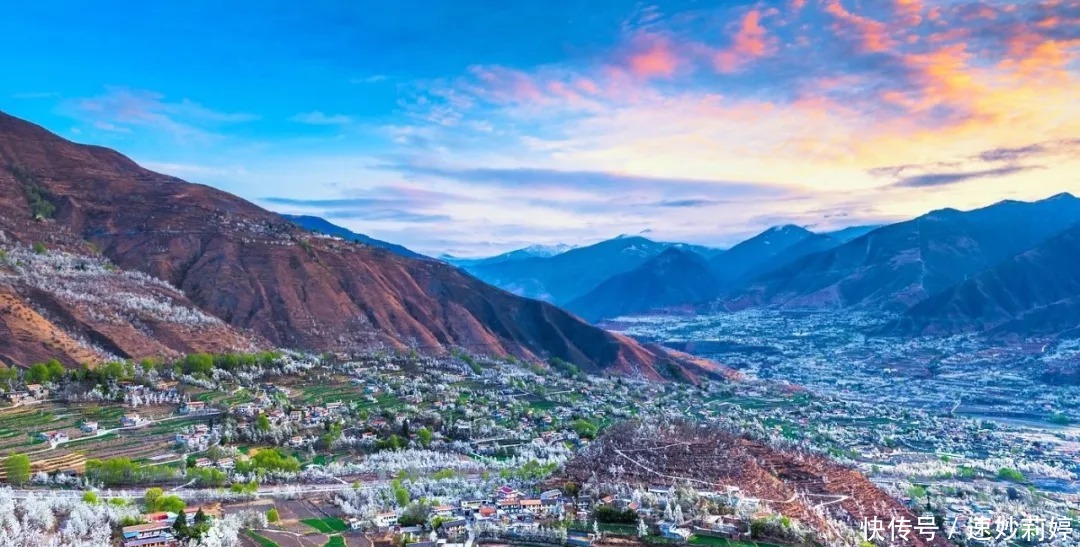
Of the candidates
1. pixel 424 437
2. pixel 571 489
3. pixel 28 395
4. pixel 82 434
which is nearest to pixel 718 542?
pixel 571 489

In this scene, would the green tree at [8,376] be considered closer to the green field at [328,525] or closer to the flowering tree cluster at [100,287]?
the flowering tree cluster at [100,287]

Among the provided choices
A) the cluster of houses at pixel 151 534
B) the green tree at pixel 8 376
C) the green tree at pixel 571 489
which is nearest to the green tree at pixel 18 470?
the cluster of houses at pixel 151 534

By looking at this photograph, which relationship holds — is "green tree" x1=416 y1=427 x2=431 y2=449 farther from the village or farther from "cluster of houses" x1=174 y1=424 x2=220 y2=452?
"cluster of houses" x1=174 y1=424 x2=220 y2=452

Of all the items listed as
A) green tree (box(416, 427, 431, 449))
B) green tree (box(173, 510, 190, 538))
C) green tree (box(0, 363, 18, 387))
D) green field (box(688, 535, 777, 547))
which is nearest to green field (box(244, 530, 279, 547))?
green tree (box(173, 510, 190, 538))

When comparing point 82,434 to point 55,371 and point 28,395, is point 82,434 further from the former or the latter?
point 55,371

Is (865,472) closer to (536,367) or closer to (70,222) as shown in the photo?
(536,367)
